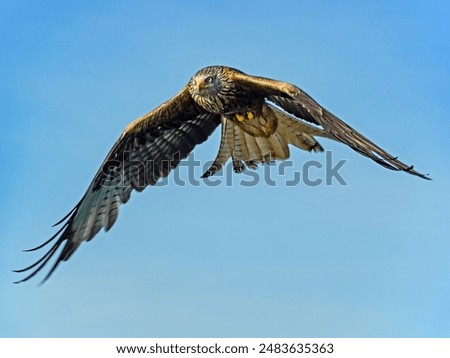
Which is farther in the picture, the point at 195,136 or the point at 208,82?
the point at 195,136

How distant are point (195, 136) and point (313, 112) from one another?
2330 millimetres

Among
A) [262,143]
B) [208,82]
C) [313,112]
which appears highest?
[208,82]

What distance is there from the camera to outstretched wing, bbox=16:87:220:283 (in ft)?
32.2

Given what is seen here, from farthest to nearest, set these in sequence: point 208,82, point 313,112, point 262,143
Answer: point 262,143, point 208,82, point 313,112

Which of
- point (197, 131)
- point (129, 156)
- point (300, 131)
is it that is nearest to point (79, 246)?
point (129, 156)

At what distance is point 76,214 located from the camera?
32.6ft

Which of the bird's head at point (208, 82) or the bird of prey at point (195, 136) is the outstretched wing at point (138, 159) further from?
the bird's head at point (208, 82)

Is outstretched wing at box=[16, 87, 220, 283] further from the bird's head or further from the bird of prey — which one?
the bird's head

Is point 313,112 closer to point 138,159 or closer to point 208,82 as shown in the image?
point 208,82

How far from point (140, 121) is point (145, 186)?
79 centimetres

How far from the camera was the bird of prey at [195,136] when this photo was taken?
9047 millimetres

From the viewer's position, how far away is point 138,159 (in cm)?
1012

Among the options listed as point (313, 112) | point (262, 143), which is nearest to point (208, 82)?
point (262, 143)

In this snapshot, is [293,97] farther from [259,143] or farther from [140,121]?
[140,121]
